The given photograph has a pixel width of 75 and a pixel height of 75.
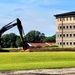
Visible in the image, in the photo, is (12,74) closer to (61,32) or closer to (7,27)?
(7,27)

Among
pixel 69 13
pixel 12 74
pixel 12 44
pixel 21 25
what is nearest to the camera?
pixel 12 74

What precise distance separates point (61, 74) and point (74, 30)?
122809 millimetres

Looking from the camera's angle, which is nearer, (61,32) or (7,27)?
(7,27)

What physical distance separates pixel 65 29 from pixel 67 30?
1.28 metres

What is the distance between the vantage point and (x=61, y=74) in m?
20.2

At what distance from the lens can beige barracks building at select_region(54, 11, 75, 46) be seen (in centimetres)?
14162

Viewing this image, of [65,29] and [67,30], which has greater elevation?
[65,29]

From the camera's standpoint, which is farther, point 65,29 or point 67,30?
point 65,29

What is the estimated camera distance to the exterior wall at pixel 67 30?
142 metres

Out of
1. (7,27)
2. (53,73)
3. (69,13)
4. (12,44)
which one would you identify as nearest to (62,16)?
(69,13)

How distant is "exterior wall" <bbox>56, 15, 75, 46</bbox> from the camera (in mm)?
141625

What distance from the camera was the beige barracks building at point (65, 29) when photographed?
465 ft

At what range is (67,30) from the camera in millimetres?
145000

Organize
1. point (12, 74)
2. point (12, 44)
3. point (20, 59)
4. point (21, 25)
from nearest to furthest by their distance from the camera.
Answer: point (12, 74) < point (20, 59) < point (21, 25) < point (12, 44)
